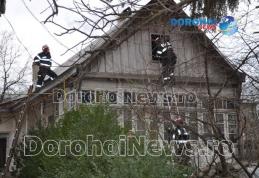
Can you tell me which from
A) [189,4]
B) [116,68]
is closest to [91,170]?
[189,4]

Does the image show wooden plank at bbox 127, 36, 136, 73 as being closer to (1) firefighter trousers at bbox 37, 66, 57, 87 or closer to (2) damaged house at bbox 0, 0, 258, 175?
(2) damaged house at bbox 0, 0, 258, 175

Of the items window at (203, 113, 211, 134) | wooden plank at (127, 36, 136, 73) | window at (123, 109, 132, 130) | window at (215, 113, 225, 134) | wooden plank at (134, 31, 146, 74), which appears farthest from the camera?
wooden plank at (127, 36, 136, 73)

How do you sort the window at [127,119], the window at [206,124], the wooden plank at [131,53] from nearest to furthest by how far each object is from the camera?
the window at [206,124]
the window at [127,119]
the wooden plank at [131,53]

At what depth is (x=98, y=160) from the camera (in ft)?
27.3

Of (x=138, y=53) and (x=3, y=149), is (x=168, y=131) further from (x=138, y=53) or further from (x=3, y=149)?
(x=3, y=149)

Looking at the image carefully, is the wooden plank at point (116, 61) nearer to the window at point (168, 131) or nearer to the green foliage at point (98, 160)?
the green foliage at point (98, 160)

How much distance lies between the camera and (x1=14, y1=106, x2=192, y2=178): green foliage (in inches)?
263

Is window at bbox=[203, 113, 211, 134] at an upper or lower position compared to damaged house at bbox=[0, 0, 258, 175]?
lower

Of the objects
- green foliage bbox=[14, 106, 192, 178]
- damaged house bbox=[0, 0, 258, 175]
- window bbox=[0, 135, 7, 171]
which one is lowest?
window bbox=[0, 135, 7, 171]

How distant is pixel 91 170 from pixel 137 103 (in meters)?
2.22

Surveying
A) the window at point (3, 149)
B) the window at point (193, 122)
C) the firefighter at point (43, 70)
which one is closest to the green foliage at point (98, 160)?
the window at point (193, 122)

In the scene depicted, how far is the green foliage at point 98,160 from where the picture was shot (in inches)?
263

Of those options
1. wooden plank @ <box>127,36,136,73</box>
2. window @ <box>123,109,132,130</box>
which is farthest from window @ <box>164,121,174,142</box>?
wooden plank @ <box>127,36,136,73</box>

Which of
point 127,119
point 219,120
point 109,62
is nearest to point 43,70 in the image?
point 109,62
